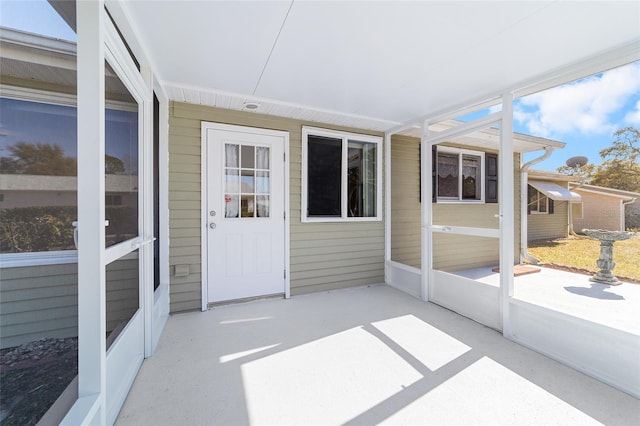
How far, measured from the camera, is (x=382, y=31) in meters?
1.92

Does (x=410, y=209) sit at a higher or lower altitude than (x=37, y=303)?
higher

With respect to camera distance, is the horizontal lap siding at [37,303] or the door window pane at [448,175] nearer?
the horizontal lap siding at [37,303]

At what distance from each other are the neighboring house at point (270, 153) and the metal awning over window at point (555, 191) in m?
0.07

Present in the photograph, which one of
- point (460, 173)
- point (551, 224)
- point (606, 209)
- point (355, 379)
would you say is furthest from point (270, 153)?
point (551, 224)

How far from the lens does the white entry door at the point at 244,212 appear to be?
129 inches

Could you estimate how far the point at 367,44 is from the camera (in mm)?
2084

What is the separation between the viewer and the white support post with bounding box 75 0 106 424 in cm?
126

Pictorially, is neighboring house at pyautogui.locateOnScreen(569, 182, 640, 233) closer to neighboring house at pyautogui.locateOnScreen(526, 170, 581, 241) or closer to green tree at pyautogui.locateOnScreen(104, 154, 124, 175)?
neighboring house at pyautogui.locateOnScreen(526, 170, 581, 241)

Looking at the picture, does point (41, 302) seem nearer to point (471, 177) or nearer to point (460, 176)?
point (460, 176)

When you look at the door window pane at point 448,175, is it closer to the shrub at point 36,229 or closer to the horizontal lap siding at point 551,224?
the horizontal lap siding at point 551,224

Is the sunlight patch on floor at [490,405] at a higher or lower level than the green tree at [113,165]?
lower

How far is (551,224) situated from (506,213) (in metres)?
1.63

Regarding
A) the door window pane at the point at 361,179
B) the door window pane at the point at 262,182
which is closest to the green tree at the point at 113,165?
the door window pane at the point at 262,182

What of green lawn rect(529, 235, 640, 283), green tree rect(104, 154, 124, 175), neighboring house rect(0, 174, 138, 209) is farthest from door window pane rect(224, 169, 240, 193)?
green lawn rect(529, 235, 640, 283)
